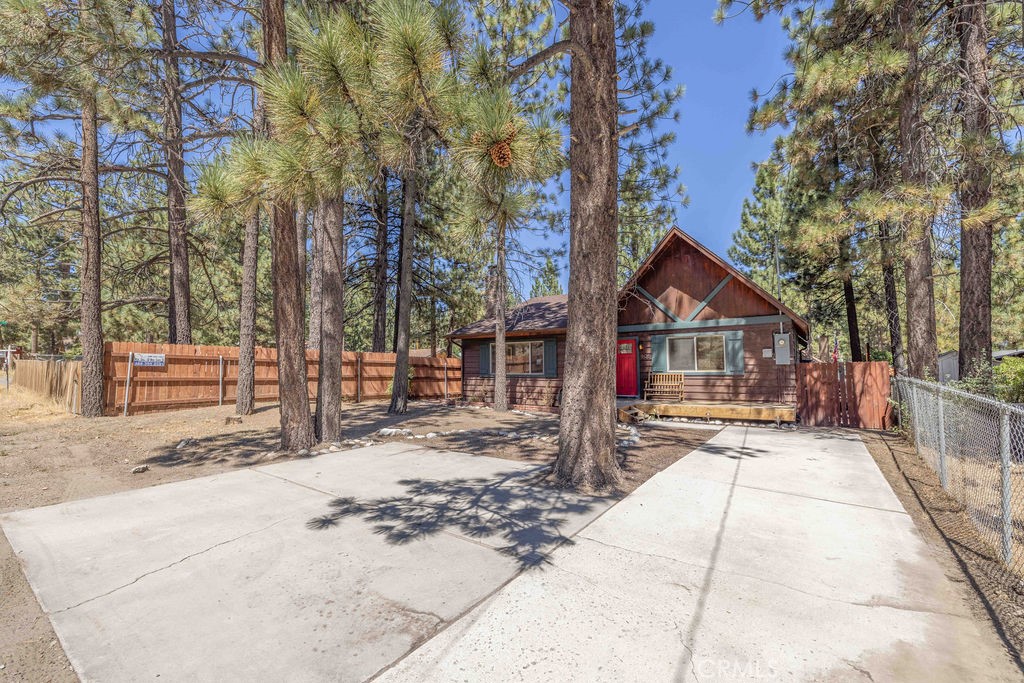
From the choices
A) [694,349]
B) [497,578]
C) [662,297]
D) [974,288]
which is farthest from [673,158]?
[497,578]

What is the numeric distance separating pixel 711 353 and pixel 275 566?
441 inches

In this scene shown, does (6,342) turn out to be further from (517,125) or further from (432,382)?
(517,125)

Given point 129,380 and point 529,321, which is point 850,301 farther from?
point 129,380

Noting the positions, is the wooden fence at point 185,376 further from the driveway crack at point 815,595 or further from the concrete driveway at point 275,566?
the driveway crack at point 815,595

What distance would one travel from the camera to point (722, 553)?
3252mm

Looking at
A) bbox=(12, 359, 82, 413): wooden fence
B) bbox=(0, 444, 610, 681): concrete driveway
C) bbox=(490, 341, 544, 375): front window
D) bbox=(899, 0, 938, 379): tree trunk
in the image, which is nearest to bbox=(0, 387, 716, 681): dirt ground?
bbox=(0, 444, 610, 681): concrete driveway

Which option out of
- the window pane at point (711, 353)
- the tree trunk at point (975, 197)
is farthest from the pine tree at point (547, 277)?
the tree trunk at point (975, 197)

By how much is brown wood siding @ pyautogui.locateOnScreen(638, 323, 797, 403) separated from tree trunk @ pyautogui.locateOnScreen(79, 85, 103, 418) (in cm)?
1445

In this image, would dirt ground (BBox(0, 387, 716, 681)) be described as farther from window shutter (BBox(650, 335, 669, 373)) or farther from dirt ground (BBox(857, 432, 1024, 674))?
window shutter (BBox(650, 335, 669, 373))

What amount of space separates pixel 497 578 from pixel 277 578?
58.1 inches

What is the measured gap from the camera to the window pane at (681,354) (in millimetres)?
11805

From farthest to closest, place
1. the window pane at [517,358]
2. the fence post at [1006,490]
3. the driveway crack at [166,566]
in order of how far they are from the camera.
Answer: the window pane at [517,358]
the fence post at [1006,490]
the driveway crack at [166,566]

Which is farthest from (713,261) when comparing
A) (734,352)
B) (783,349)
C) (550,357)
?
(550,357)

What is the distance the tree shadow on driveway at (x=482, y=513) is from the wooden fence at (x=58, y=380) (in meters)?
9.98
